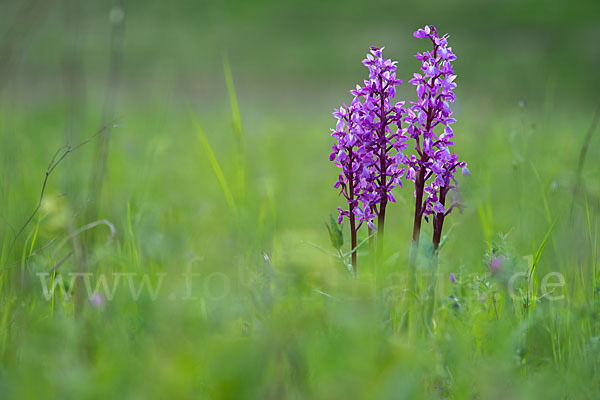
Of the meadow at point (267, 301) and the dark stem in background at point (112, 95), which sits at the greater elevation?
the dark stem in background at point (112, 95)

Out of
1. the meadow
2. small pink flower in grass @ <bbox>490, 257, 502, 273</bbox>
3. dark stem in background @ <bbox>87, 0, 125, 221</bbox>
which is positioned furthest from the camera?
dark stem in background @ <bbox>87, 0, 125, 221</bbox>

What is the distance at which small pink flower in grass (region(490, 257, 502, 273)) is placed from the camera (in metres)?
1.35

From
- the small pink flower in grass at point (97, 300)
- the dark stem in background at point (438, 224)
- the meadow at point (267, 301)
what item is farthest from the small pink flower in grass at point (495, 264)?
the small pink flower in grass at point (97, 300)

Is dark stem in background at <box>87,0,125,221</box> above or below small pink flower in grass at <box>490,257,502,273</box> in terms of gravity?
above

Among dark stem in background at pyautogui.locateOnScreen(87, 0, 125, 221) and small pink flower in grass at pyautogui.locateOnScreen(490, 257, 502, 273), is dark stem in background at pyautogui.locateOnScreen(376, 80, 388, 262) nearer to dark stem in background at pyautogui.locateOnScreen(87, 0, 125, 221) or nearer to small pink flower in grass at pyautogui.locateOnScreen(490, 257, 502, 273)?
small pink flower in grass at pyautogui.locateOnScreen(490, 257, 502, 273)

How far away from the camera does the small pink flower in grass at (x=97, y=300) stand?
1.43 metres

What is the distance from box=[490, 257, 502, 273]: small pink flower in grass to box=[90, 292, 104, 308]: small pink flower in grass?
3.49 feet

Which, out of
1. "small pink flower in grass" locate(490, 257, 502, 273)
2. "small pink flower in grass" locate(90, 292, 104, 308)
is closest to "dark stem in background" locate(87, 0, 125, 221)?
"small pink flower in grass" locate(90, 292, 104, 308)

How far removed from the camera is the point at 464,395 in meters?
1.09

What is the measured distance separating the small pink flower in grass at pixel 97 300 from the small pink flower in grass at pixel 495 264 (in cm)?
107

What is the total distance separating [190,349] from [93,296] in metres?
0.67

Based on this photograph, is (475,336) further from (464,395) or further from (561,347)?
(464,395)

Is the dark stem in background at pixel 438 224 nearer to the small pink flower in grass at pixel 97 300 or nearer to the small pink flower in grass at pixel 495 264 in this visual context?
the small pink flower in grass at pixel 495 264

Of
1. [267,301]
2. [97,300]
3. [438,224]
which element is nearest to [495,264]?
[438,224]
